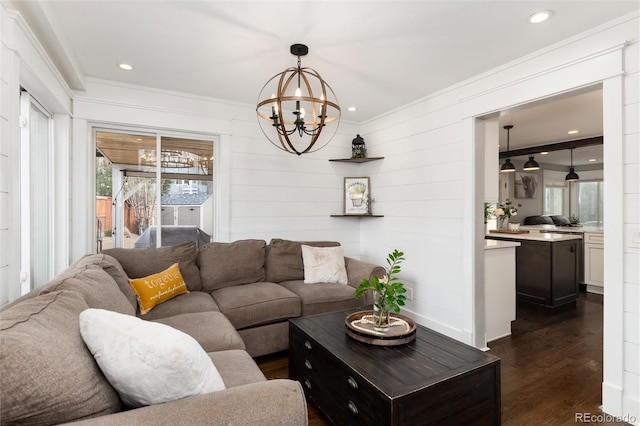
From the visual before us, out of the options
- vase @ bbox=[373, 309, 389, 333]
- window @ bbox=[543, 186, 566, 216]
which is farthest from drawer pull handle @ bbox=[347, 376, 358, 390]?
window @ bbox=[543, 186, 566, 216]

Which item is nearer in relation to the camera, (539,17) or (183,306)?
(539,17)

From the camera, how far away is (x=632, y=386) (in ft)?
6.76

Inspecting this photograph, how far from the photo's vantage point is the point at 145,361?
0.98 m

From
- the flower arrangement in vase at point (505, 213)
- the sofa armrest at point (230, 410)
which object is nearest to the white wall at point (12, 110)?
the sofa armrest at point (230, 410)

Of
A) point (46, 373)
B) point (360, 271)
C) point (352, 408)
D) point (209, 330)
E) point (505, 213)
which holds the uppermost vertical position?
point (505, 213)

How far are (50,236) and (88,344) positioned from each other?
245 cm

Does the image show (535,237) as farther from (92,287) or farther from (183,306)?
(92,287)

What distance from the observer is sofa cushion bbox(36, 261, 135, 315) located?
57.3 inches

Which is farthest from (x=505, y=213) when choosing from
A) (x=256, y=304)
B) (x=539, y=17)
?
(x=256, y=304)

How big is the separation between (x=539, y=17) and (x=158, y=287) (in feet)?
11.1

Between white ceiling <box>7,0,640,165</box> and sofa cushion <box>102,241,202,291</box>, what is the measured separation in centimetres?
158

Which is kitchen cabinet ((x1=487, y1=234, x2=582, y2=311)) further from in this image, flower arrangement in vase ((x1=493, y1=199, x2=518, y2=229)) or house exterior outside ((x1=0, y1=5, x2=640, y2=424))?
house exterior outside ((x1=0, y1=5, x2=640, y2=424))

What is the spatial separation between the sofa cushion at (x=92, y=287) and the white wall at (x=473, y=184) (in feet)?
9.32

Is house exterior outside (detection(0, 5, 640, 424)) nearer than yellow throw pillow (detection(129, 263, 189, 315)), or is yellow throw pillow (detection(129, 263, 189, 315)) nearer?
house exterior outside (detection(0, 5, 640, 424))
